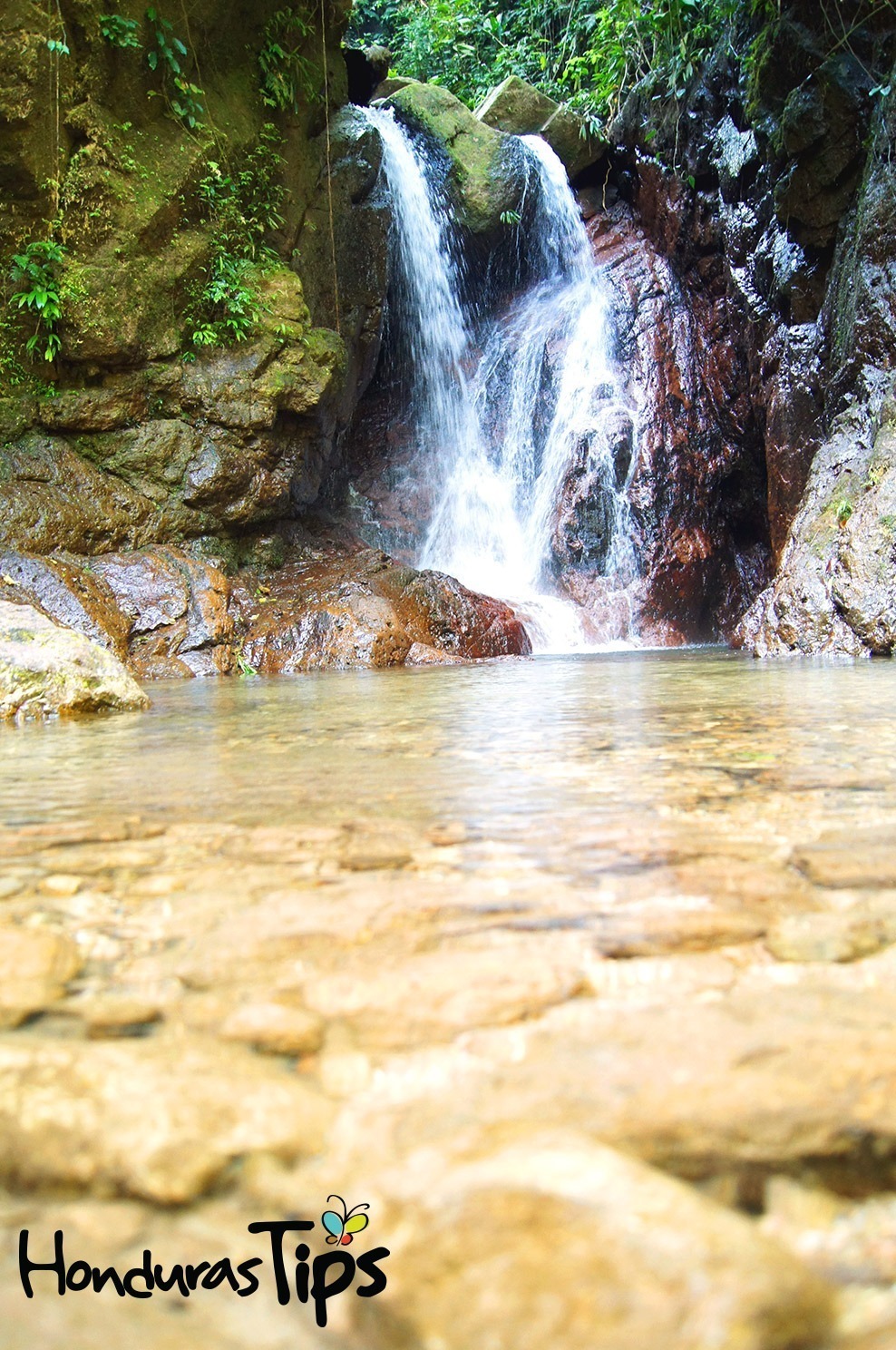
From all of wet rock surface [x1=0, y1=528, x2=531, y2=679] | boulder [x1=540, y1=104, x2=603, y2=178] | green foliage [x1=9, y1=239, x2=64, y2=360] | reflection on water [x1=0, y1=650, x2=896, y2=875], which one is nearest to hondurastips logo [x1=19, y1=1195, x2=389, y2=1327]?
reflection on water [x1=0, y1=650, x2=896, y2=875]

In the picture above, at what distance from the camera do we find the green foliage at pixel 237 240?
764 cm

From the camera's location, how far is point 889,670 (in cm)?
419

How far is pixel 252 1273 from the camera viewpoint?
1.49ft

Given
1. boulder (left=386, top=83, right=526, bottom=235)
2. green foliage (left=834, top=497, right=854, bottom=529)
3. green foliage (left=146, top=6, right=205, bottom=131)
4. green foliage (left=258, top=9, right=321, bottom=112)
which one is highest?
boulder (left=386, top=83, right=526, bottom=235)

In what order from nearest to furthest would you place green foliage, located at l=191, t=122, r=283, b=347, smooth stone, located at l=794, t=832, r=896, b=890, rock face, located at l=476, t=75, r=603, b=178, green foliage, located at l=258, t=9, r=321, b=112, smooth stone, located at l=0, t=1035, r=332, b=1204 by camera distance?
smooth stone, located at l=0, t=1035, r=332, b=1204, smooth stone, located at l=794, t=832, r=896, b=890, green foliage, located at l=191, t=122, r=283, b=347, green foliage, located at l=258, t=9, r=321, b=112, rock face, located at l=476, t=75, r=603, b=178

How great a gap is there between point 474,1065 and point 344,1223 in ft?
0.48

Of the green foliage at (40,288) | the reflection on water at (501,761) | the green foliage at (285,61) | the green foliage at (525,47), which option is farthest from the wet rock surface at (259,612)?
the green foliage at (525,47)

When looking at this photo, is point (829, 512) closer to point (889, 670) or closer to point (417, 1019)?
point (889, 670)

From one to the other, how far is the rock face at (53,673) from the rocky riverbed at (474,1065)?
2248 millimetres

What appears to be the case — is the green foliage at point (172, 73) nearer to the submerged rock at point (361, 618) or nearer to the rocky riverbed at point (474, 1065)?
the submerged rock at point (361, 618)

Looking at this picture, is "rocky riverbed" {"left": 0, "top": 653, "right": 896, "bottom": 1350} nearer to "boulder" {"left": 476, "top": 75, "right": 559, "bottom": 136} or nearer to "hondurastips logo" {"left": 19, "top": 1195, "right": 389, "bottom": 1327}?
"hondurastips logo" {"left": 19, "top": 1195, "right": 389, "bottom": 1327}

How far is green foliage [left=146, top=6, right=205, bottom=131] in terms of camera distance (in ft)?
22.3

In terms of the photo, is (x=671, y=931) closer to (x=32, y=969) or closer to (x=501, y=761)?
(x=32, y=969)

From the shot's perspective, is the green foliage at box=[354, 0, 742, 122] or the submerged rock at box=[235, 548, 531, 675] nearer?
the submerged rock at box=[235, 548, 531, 675]
